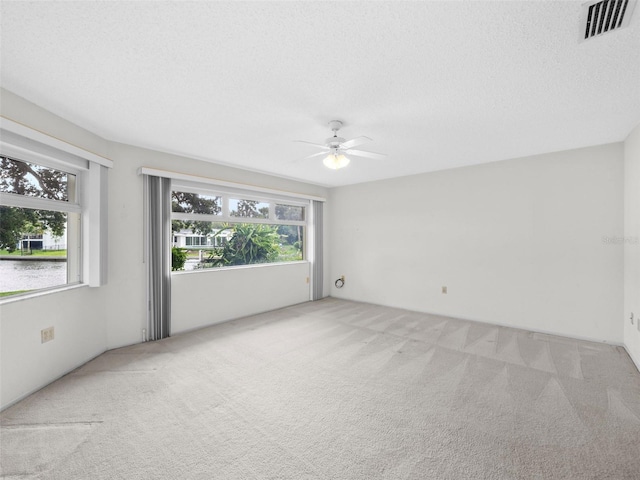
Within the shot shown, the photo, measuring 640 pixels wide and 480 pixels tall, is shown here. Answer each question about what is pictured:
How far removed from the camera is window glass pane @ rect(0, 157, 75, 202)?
2.27 meters

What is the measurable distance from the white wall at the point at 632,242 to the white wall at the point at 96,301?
4.73m

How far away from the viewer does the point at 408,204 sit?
198 inches

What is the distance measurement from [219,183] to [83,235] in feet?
A: 5.62

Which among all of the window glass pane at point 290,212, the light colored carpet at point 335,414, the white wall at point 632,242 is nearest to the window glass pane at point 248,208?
the window glass pane at point 290,212

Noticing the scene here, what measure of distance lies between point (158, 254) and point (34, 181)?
4.48 ft

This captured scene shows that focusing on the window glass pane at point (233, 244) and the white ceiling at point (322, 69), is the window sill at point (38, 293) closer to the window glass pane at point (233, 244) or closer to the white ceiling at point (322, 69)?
the window glass pane at point (233, 244)

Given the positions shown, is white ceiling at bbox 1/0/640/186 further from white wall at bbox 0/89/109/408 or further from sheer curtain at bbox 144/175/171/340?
sheer curtain at bbox 144/175/171/340

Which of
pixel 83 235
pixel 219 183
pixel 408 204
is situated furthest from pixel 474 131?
pixel 83 235

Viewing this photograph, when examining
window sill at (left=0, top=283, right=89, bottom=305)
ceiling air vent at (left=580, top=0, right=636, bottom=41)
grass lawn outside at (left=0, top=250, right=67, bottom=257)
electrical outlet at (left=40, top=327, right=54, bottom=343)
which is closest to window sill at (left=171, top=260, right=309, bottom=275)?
window sill at (left=0, top=283, right=89, bottom=305)

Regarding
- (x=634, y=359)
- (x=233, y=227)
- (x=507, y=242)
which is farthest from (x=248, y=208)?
(x=634, y=359)

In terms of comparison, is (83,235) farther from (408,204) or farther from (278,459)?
(408,204)

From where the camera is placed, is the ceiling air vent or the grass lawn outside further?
the grass lawn outside

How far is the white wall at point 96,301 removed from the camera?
7.24 feet

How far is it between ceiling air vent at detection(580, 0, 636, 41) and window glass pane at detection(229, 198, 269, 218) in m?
4.16
